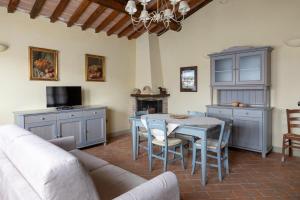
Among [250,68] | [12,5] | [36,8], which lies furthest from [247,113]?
[12,5]

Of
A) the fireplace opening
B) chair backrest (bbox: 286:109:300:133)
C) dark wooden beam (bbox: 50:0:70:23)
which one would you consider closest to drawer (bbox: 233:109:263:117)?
chair backrest (bbox: 286:109:300:133)

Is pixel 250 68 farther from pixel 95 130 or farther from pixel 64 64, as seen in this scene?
pixel 64 64

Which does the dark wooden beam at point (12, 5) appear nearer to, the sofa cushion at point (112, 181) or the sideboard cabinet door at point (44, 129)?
the sideboard cabinet door at point (44, 129)

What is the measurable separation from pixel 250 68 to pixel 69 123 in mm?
3756

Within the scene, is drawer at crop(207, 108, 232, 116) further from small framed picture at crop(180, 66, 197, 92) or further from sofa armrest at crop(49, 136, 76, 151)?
sofa armrest at crop(49, 136, 76, 151)

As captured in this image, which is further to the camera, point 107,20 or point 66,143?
point 107,20

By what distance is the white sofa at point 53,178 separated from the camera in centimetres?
113

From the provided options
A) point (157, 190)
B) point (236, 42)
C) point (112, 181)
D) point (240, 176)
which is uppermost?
point (236, 42)

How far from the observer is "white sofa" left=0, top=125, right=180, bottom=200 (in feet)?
3.70

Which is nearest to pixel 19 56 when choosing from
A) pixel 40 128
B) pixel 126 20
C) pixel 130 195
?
pixel 40 128

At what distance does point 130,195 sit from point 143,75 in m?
4.57

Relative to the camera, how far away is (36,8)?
371 cm

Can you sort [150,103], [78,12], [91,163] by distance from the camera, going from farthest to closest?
[150,103], [78,12], [91,163]

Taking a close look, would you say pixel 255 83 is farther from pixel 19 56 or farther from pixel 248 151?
pixel 19 56
